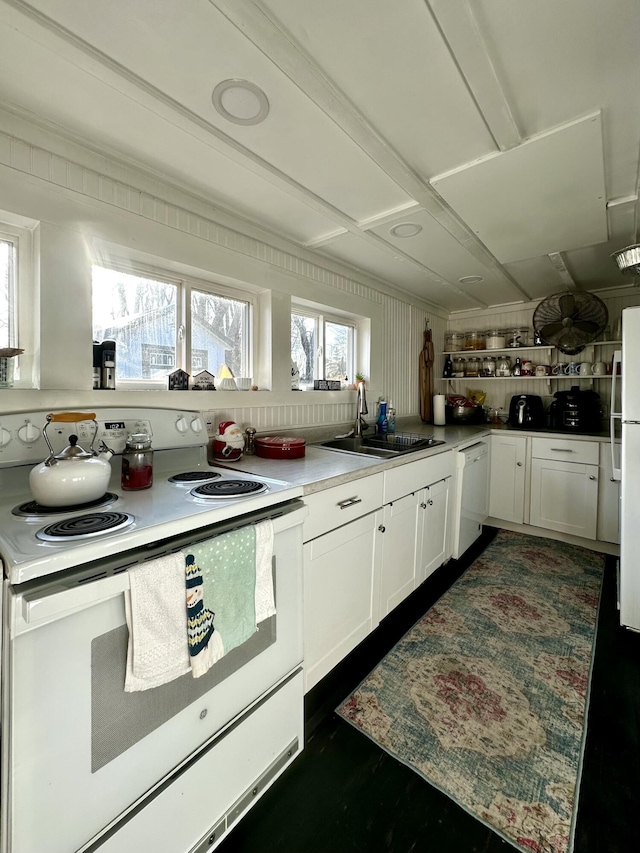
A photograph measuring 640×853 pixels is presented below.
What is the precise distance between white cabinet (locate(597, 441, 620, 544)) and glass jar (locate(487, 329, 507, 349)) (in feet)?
4.34

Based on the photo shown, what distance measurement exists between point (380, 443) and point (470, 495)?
858mm

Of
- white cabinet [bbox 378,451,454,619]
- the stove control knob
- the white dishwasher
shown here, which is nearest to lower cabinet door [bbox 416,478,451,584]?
white cabinet [bbox 378,451,454,619]

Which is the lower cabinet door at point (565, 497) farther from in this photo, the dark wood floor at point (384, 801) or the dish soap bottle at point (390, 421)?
the dark wood floor at point (384, 801)

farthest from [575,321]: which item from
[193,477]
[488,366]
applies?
[193,477]

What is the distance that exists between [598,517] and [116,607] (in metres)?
3.26

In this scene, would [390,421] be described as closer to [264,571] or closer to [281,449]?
[281,449]

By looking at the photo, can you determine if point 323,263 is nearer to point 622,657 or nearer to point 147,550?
point 147,550

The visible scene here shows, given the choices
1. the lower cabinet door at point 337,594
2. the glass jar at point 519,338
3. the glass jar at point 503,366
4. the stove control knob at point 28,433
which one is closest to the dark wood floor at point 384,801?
the lower cabinet door at point 337,594

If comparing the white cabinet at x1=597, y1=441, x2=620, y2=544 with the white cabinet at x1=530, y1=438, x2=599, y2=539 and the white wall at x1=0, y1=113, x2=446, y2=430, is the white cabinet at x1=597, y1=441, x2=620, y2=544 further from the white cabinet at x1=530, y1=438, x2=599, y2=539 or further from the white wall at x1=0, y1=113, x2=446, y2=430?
the white wall at x1=0, y1=113, x2=446, y2=430

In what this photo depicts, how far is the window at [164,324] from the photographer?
1674mm

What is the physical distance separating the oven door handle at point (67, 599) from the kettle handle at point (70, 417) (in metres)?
0.68

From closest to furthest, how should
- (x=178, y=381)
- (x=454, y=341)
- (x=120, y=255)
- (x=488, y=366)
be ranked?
(x=120, y=255) < (x=178, y=381) < (x=488, y=366) < (x=454, y=341)

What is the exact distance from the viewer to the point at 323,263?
2.49m

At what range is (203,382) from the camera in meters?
1.89
